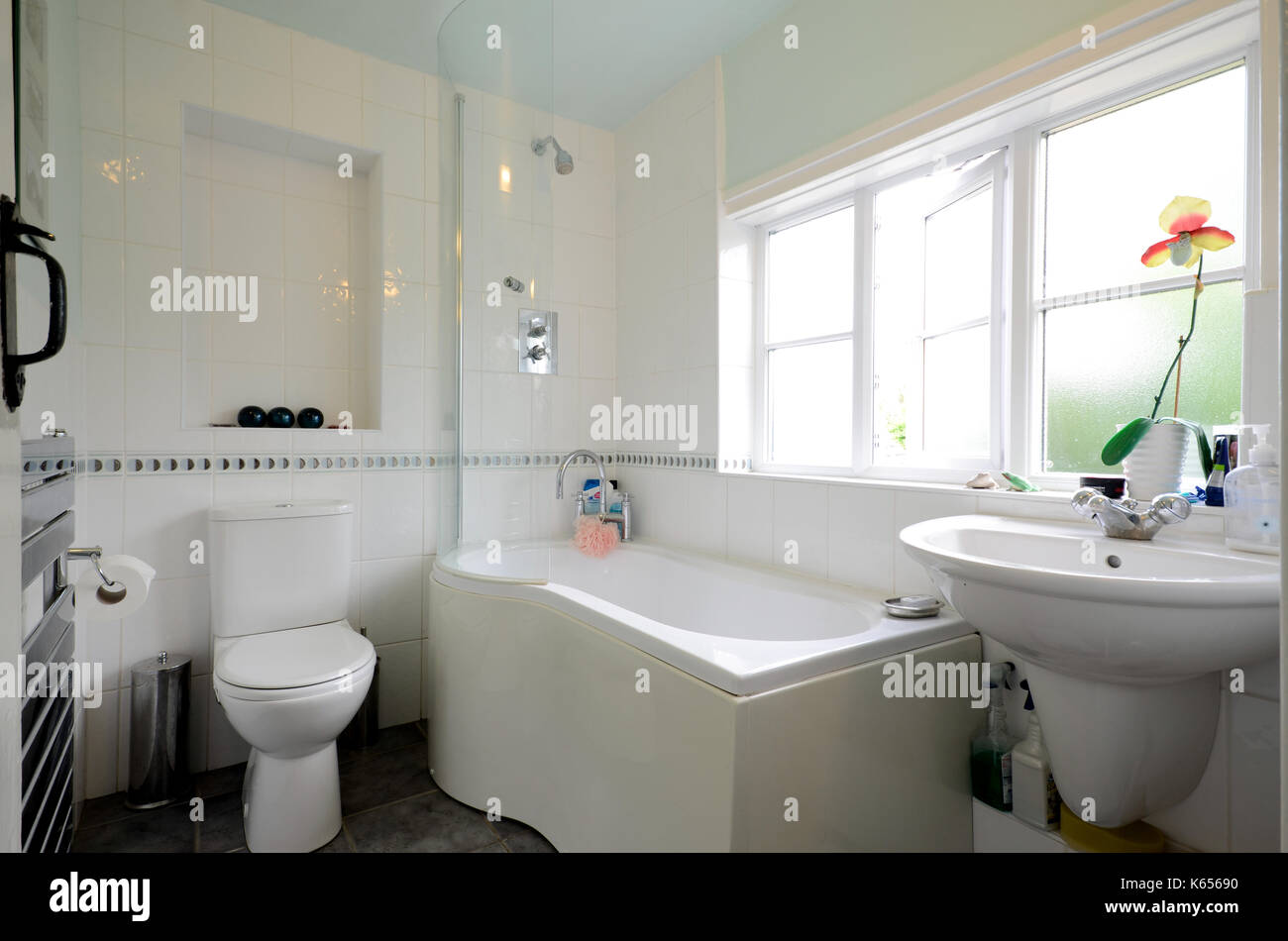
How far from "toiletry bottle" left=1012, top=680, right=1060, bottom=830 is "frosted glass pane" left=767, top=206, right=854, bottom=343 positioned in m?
1.42

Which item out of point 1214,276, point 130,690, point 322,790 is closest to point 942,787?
point 1214,276

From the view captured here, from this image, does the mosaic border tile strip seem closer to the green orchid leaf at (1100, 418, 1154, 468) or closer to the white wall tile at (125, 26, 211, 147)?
the white wall tile at (125, 26, 211, 147)

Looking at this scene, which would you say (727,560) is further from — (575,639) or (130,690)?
(130,690)

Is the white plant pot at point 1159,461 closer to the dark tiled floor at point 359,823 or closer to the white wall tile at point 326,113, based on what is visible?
the dark tiled floor at point 359,823

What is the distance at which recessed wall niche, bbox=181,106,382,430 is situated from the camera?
2260 millimetres

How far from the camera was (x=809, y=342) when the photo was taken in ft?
7.93

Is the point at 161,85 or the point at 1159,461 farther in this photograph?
the point at 161,85

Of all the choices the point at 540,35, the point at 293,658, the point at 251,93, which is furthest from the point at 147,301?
the point at 540,35

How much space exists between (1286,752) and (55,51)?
2631 millimetres

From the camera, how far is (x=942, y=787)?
1459mm

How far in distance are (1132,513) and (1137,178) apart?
2.95 ft

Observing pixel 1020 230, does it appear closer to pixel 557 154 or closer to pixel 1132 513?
pixel 1132 513

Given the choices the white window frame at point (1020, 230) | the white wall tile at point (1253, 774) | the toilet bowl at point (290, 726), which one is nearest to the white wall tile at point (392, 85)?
the white window frame at point (1020, 230)

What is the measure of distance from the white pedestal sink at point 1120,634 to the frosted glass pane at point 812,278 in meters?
1.21
